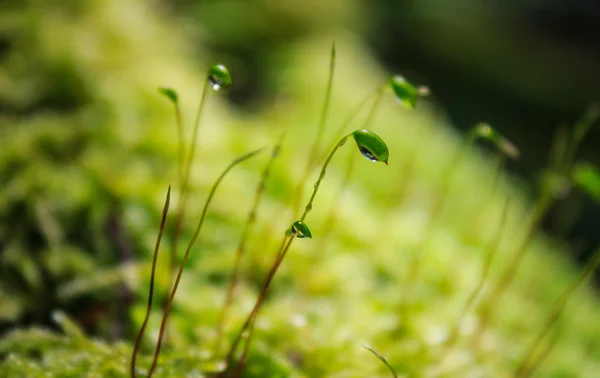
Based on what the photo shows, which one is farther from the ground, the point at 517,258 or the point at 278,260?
the point at 517,258

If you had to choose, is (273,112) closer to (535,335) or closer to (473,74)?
(535,335)

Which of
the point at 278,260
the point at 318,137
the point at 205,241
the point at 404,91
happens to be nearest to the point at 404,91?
the point at 404,91

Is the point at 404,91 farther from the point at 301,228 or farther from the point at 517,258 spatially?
the point at 517,258

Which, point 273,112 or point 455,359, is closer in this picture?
point 455,359

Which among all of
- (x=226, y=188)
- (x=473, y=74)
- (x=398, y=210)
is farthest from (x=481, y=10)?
(x=226, y=188)

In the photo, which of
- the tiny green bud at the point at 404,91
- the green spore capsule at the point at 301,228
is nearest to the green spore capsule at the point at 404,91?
the tiny green bud at the point at 404,91

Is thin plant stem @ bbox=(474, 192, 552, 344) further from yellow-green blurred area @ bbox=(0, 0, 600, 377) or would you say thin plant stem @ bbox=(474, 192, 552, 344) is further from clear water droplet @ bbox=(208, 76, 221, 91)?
clear water droplet @ bbox=(208, 76, 221, 91)

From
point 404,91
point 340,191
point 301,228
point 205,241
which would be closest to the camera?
point 301,228

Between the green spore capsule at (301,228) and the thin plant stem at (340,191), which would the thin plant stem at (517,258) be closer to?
the thin plant stem at (340,191)

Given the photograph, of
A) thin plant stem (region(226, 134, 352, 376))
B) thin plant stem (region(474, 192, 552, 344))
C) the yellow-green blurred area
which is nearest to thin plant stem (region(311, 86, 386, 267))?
the yellow-green blurred area
